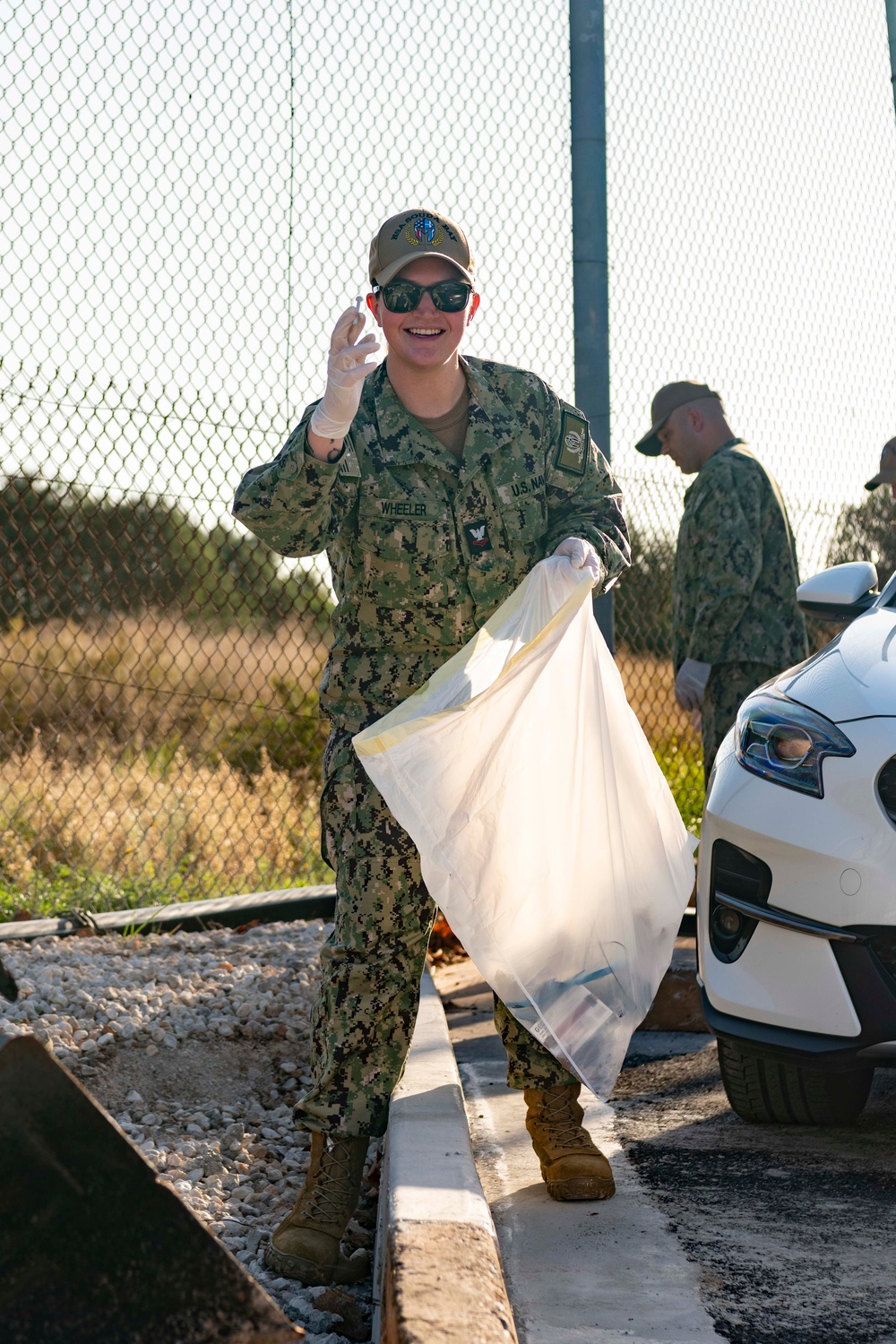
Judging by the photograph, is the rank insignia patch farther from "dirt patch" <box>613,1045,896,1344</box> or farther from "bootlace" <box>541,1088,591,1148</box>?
"dirt patch" <box>613,1045,896,1344</box>

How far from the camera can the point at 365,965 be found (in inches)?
106

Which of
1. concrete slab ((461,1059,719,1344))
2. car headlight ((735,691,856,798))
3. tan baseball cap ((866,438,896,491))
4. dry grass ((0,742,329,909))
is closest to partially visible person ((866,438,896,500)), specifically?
tan baseball cap ((866,438,896,491))

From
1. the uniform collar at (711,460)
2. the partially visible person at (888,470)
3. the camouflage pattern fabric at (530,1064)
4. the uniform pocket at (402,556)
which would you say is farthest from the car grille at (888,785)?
the partially visible person at (888,470)

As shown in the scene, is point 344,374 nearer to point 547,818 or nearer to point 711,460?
point 547,818

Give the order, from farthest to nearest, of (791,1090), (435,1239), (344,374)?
(791,1090)
(344,374)
(435,1239)

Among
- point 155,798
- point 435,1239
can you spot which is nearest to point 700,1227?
point 435,1239

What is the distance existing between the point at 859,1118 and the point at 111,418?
3.40 meters

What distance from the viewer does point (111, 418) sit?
4.98m

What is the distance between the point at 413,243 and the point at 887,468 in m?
3.08

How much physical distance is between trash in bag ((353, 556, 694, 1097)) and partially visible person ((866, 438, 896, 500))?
2667 millimetres

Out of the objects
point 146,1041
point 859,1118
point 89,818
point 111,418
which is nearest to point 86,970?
point 146,1041

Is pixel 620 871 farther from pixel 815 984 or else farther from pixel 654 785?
pixel 815 984

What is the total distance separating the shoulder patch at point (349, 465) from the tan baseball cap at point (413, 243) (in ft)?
1.21

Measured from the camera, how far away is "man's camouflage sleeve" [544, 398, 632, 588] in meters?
3.01
